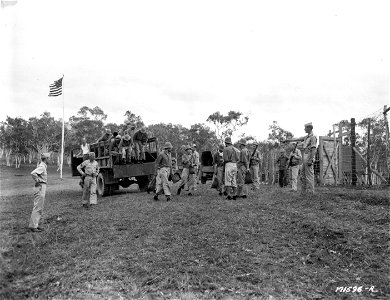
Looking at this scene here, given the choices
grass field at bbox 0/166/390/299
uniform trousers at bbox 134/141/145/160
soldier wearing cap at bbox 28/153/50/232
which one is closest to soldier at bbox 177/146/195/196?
uniform trousers at bbox 134/141/145/160

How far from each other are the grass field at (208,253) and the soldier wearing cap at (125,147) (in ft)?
14.9

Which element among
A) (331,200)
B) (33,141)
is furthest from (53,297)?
(33,141)

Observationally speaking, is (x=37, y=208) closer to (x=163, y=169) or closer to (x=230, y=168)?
(x=163, y=169)

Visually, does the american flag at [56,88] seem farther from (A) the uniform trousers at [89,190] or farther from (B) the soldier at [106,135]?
(A) the uniform trousers at [89,190]

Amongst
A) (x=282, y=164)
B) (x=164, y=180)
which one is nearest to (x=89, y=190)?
(x=164, y=180)

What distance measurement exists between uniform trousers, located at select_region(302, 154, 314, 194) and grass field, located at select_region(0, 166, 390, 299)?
1.05 m

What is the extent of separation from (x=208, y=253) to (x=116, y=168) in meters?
7.99

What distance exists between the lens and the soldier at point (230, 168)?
10750mm

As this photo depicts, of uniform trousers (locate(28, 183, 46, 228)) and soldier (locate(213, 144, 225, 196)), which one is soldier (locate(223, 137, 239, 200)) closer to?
soldier (locate(213, 144, 225, 196))

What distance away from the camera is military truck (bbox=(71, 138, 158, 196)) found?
1315 cm

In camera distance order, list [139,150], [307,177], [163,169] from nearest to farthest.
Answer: [307,177]
[163,169]
[139,150]

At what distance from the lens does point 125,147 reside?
43.9ft

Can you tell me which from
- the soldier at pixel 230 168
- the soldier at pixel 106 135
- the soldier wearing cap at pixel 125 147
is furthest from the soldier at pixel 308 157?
the soldier at pixel 106 135

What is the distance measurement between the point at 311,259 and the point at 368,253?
793 mm
